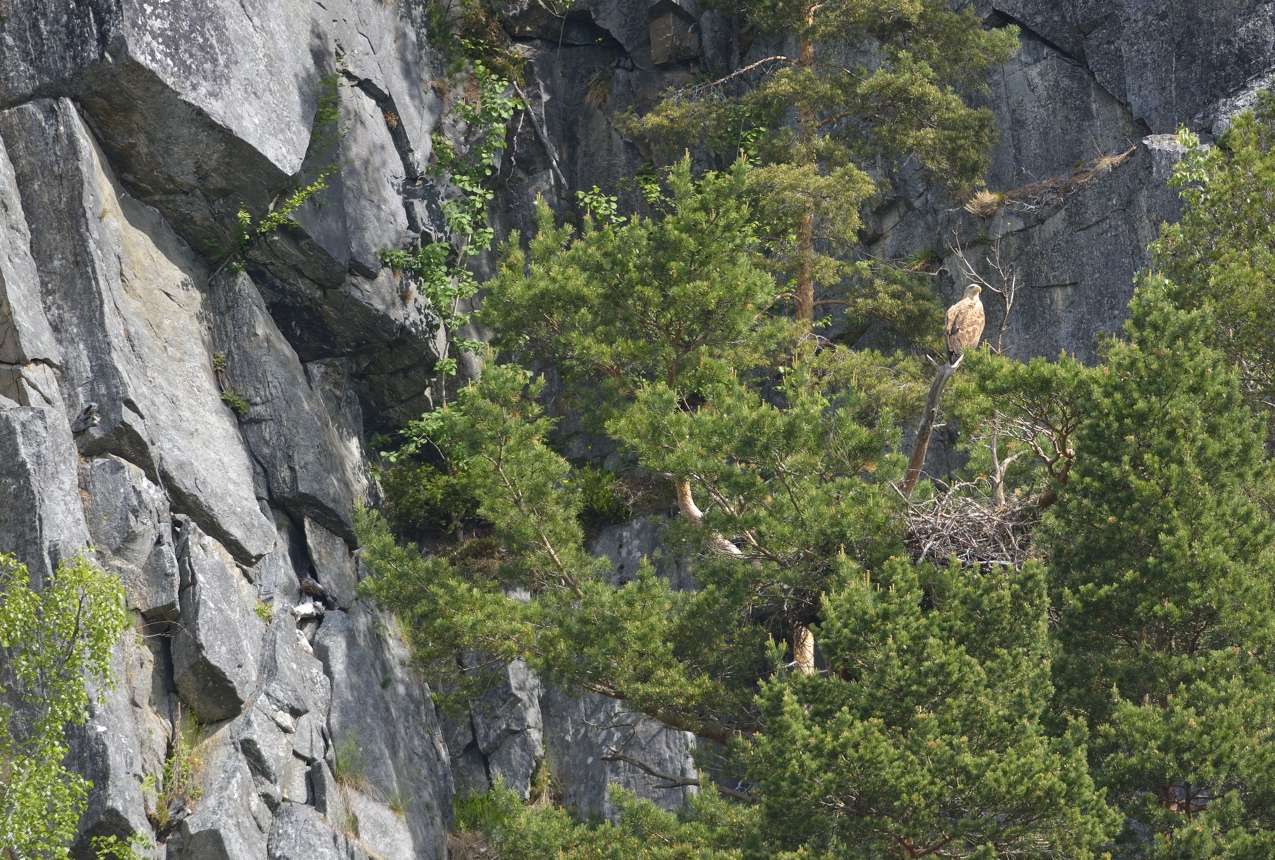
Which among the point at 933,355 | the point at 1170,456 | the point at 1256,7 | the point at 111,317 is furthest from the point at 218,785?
the point at 1256,7

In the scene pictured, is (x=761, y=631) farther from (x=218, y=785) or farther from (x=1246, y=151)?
(x=1246, y=151)

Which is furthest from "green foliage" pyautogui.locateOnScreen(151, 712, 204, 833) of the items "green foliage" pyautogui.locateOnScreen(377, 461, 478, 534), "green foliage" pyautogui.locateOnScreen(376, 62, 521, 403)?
"green foliage" pyautogui.locateOnScreen(376, 62, 521, 403)

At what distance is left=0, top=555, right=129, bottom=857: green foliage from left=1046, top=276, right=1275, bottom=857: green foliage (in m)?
6.98

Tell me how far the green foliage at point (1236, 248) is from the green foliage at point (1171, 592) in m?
1.10

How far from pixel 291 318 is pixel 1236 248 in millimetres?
9468

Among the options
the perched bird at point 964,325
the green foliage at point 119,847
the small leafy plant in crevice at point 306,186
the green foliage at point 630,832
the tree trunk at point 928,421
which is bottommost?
the green foliage at point 630,832

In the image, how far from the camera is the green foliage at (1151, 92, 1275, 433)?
37.2ft

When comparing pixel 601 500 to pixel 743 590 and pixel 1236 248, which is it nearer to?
pixel 743 590

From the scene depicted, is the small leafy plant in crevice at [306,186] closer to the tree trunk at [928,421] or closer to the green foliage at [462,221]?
the green foliage at [462,221]

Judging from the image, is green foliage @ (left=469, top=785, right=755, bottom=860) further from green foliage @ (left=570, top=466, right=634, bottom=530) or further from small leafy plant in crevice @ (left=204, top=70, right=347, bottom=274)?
small leafy plant in crevice @ (left=204, top=70, right=347, bottom=274)

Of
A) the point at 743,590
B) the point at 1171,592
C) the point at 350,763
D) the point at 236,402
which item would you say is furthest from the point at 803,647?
the point at 236,402

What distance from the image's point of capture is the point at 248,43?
44.6 feet

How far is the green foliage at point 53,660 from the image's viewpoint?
9336mm

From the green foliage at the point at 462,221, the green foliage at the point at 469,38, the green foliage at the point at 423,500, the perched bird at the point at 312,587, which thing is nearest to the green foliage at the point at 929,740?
the perched bird at the point at 312,587
